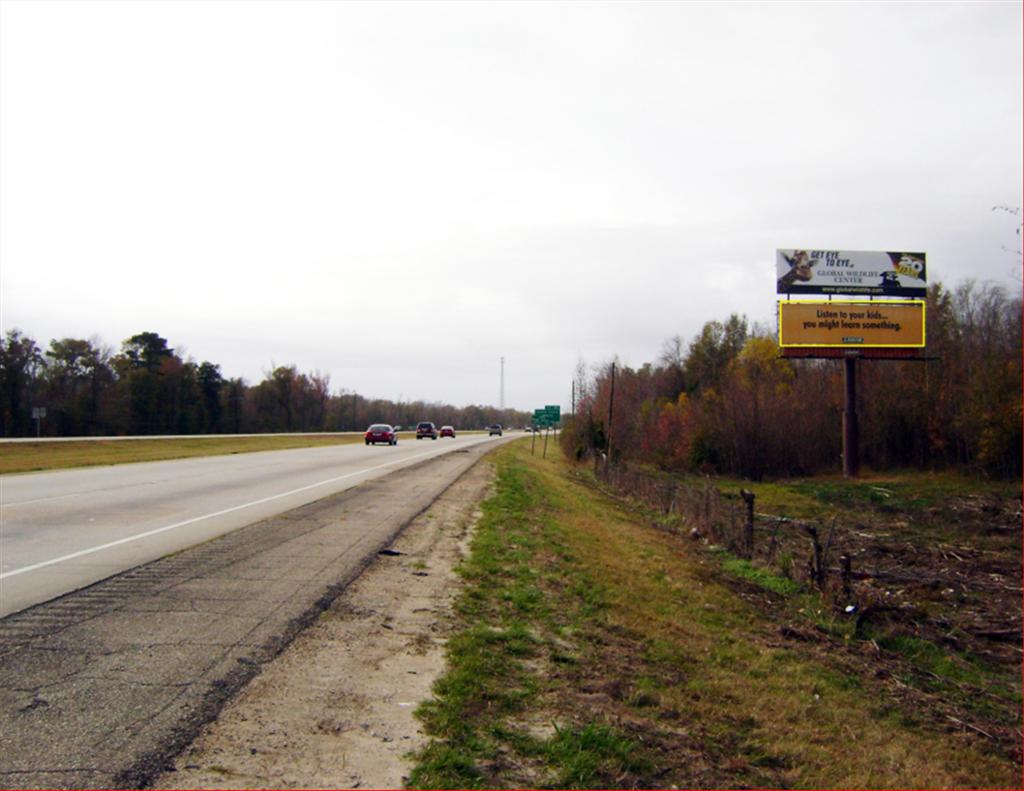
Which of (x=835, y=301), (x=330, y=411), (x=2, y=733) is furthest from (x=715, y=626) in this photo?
(x=330, y=411)

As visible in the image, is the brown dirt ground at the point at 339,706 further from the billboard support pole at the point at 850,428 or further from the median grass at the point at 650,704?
the billboard support pole at the point at 850,428

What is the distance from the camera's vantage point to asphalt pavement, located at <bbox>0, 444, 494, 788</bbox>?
4473mm

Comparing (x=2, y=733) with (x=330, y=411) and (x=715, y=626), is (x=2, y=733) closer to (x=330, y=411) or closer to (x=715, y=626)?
(x=715, y=626)

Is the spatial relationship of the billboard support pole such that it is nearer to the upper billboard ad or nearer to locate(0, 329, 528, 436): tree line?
the upper billboard ad

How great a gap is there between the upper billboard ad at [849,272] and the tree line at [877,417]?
3.85m

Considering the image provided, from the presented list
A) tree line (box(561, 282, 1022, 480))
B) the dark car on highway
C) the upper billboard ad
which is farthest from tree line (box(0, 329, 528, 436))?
the upper billboard ad

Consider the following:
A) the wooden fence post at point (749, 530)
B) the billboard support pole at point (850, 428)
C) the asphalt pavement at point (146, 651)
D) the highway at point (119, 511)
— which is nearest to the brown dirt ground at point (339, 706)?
the asphalt pavement at point (146, 651)

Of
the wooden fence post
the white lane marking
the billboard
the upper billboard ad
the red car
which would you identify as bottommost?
the wooden fence post

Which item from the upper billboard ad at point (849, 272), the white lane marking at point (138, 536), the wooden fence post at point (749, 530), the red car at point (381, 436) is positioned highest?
the upper billboard ad at point (849, 272)

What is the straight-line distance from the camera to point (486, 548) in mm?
12688

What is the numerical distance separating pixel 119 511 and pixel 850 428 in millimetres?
36140

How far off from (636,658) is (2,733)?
489 cm

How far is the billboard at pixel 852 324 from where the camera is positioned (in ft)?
127

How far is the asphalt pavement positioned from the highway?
2.34ft
